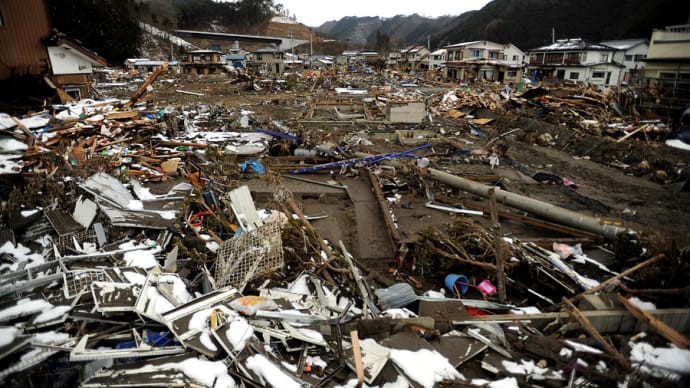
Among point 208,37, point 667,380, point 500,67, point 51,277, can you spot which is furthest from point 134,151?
point 208,37

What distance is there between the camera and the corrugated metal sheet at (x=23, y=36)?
13.3 metres

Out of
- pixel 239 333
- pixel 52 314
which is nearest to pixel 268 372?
pixel 239 333

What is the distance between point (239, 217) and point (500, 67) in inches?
1491

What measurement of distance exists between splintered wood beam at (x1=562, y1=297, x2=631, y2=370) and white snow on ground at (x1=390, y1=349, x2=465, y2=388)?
1.44 metres

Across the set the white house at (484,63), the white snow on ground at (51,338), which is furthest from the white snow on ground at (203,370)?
the white house at (484,63)

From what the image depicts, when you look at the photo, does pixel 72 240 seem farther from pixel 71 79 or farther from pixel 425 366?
pixel 71 79

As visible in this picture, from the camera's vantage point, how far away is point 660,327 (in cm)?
337

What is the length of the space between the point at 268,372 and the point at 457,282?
2970 mm

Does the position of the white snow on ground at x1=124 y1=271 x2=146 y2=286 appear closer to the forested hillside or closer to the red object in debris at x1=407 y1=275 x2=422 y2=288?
the red object in debris at x1=407 y1=275 x2=422 y2=288

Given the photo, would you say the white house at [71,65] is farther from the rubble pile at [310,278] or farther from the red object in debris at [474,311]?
the red object in debris at [474,311]

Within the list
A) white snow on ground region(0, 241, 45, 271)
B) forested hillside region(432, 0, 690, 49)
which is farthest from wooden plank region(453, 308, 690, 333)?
forested hillside region(432, 0, 690, 49)

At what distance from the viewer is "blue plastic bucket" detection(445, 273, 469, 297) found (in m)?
4.75

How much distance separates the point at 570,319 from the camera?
3.71 metres

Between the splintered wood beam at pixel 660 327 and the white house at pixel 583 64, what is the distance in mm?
34896
